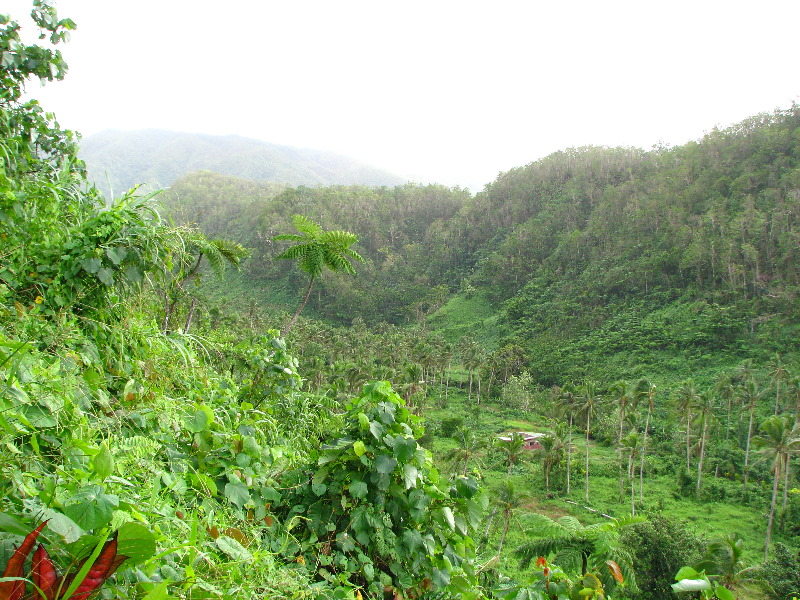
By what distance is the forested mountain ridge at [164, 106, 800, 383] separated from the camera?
157 ft

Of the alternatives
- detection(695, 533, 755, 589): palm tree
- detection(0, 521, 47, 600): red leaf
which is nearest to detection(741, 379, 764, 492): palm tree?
detection(695, 533, 755, 589): palm tree

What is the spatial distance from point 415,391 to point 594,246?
46.2m

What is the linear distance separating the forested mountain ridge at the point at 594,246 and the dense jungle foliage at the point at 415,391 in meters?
0.44

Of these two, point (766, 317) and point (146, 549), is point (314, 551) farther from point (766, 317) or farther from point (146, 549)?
point (766, 317)

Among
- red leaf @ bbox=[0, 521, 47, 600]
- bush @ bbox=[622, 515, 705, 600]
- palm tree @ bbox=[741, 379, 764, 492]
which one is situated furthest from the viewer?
palm tree @ bbox=[741, 379, 764, 492]

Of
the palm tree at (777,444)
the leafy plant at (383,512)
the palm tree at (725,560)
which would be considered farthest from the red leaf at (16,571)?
the palm tree at (777,444)

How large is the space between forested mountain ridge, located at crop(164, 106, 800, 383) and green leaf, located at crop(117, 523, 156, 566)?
36831 millimetres

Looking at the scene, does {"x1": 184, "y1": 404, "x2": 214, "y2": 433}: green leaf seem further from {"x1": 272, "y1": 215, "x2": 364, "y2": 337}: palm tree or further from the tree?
the tree

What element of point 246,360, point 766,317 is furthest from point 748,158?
point 246,360

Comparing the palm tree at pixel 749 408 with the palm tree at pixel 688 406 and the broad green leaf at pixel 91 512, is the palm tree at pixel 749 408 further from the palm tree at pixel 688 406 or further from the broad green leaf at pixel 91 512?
the broad green leaf at pixel 91 512

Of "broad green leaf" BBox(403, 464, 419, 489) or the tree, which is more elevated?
"broad green leaf" BBox(403, 464, 419, 489)

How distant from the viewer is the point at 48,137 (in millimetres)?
3980

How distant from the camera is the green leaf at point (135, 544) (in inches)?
37.9

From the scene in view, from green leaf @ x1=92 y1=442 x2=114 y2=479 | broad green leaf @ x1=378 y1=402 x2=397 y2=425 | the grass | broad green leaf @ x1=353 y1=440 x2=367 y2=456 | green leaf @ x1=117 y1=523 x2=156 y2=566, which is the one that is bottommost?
the grass
